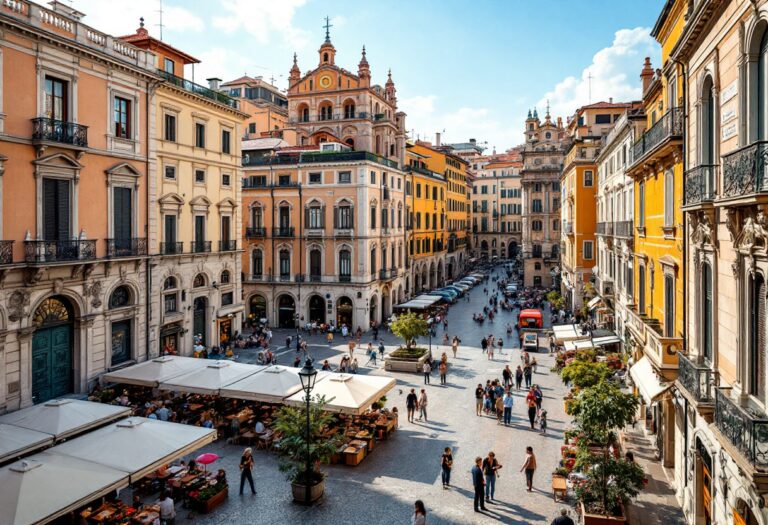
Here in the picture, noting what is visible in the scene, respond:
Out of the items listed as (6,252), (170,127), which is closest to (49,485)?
(6,252)

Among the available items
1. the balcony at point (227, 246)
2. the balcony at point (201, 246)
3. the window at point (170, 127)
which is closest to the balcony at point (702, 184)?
the window at point (170, 127)

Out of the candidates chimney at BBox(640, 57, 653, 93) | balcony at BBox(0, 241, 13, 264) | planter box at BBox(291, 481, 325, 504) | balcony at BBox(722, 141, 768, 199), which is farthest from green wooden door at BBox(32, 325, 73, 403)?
chimney at BBox(640, 57, 653, 93)

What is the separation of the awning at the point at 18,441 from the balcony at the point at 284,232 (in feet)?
102

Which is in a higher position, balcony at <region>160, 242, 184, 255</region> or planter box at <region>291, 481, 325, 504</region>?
balcony at <region>160, 242, 184, 255</region>

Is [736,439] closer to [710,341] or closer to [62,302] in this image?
[710,341]

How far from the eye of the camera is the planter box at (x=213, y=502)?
592 inches

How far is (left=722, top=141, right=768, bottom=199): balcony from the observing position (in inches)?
321

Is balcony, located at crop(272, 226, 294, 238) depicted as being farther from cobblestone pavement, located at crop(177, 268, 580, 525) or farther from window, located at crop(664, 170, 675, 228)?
Answer: window, located at crop(664, 170, 675, 228)

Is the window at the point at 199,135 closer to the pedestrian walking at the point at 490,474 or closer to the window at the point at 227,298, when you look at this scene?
the window at the point at 227,298

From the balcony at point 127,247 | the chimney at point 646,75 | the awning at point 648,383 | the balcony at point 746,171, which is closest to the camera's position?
the balcony at point 746,171

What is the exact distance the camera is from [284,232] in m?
45.8

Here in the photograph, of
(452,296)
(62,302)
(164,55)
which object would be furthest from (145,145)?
(452,296)

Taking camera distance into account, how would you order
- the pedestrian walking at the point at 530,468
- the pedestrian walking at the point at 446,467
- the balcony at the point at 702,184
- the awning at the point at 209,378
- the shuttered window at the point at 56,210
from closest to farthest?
the balcony at the point at 702,184 → the pedestrian walking at the point at 530,468 → the pedestrian walking at the point at 446,467 → the awning at the point at 209,378 → the shuttered window at the point at 56,210

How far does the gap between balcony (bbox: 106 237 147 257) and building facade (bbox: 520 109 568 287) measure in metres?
53.1
